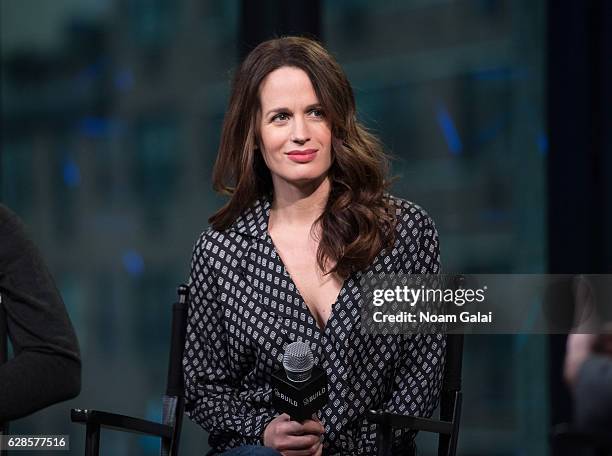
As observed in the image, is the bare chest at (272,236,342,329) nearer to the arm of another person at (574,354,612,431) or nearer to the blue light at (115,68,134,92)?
the arm of another person at (574,354,612,431)

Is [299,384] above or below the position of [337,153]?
below

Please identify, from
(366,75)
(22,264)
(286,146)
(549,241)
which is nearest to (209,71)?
(366,75)

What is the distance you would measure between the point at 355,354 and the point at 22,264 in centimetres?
83

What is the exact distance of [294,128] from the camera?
2457 millimetres

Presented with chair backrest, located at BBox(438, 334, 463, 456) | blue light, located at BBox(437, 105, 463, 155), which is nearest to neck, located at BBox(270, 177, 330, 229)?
chair backrest, located at BBox(438, 334, 463, 456)

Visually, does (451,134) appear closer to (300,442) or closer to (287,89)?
(287,89)

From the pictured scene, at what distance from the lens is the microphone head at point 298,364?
6.72 feet

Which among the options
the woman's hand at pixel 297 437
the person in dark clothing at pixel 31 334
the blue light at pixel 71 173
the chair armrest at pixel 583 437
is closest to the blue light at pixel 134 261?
the blue light at pixel 71 173

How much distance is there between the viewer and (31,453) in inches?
162

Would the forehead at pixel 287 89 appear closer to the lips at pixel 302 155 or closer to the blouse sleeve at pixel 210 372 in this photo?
the lips at pixel 302 155

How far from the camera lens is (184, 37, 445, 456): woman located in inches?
96.4

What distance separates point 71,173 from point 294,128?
1.97 metres

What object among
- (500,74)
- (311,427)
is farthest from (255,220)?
(500,74)

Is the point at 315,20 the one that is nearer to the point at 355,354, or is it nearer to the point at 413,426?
the point at 355,354
